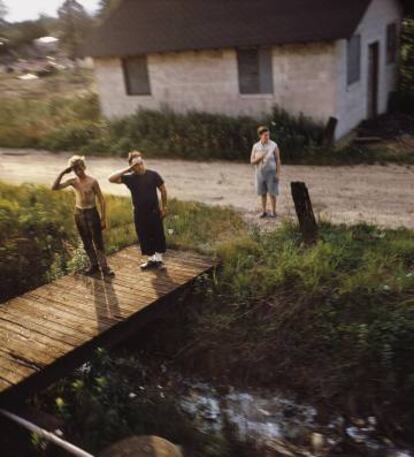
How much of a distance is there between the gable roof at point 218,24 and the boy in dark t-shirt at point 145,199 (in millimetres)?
9078

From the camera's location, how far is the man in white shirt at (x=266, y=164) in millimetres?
10016

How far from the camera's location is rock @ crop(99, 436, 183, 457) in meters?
4.99

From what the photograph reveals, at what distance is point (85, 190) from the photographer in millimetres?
7605

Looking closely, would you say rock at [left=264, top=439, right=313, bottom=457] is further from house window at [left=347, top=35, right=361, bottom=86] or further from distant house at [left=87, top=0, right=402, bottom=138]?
house window at [left=347, top=35, right=361, bottom=86]

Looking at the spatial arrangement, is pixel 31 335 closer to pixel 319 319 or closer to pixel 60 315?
pixel 60 315

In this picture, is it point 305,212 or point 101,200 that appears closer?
point 101,200

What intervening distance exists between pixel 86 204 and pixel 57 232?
297 cm

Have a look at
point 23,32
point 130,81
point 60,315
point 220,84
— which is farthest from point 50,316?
point 23,32

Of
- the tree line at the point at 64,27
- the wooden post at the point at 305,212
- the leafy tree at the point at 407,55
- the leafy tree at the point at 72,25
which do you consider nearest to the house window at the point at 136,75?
the leafy tree at the point at 407,55

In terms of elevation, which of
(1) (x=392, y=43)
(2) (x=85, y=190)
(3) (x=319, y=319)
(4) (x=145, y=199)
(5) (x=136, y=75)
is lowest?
(3) (x=319, y=319)

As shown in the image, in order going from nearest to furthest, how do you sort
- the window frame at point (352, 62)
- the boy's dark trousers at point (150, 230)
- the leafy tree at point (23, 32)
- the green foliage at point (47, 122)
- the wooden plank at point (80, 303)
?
1. the wooden plank at point (80, 303)
2. the boy's dark trousers at point (150, 230)
3. the window frame at point (352, 62)
4. the green foliage at point (47, 122)
5. the leafy tree at point (23, 32)

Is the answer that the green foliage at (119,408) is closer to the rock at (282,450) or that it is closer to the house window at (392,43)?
the rock at (282,450)

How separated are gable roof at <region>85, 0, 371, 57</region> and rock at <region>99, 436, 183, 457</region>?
12468 mm

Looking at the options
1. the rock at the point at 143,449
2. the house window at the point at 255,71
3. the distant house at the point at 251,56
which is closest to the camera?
the rock at the point at 143,449
